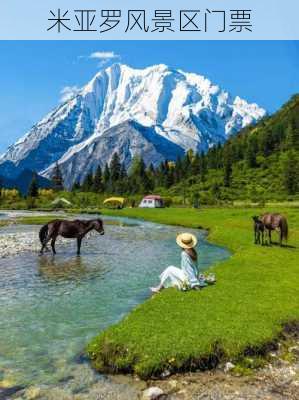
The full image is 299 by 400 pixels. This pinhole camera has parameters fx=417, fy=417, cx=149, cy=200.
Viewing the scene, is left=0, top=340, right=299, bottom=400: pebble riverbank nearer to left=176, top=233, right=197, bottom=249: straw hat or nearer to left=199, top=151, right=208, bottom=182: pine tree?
left=176, top=233, right=197, bottom=249: straw hat

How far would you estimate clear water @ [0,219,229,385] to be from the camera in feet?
39.4

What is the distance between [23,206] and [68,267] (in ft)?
399

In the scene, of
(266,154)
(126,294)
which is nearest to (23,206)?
(266,154)

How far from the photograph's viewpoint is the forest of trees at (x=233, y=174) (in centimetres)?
13375

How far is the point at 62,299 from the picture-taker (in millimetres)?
18219

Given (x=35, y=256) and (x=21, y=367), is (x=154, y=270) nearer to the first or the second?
(x=35, y=256)

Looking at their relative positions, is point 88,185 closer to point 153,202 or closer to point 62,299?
point 153,202

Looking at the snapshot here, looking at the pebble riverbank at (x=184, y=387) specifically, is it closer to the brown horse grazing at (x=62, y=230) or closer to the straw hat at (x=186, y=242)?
the straw hat at (x=186, y=242)

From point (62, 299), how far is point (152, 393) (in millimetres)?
9273

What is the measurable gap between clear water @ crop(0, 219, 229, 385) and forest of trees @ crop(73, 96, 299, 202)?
101 m

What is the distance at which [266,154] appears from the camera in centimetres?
17312

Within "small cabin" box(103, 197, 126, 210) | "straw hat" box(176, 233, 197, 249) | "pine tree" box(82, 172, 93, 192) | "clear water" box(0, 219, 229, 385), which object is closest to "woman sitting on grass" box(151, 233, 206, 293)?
"straw hat" box(176, 233, 197, 249)

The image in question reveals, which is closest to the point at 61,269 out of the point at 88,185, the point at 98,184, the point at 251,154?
the point at 251,154

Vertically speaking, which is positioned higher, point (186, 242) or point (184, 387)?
point (186, 242)
